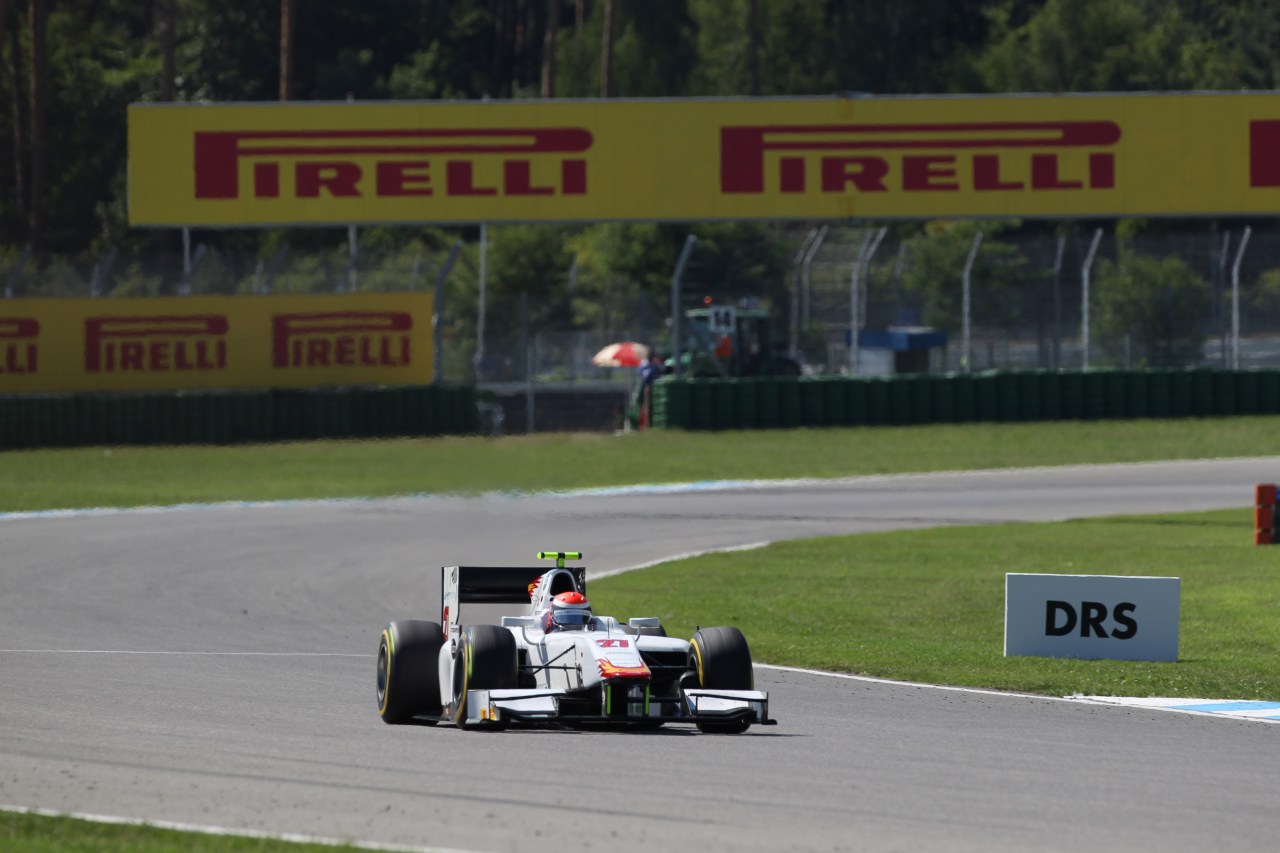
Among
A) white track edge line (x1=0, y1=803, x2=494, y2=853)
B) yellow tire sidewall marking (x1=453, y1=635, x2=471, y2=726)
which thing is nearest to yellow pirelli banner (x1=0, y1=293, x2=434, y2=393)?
yellow tire sidewall marking (x1=453, y1=635, x2=471, y2=726)

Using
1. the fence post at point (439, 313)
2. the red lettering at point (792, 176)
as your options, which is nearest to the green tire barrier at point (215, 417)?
the fence post at point (439, 313)

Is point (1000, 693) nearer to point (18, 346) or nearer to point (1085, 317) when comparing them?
point (1085, 317)

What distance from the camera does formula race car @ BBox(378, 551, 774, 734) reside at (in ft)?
32.7

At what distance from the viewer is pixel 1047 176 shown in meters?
41.2

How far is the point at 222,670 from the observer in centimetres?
1300

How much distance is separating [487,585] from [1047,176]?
105 ft

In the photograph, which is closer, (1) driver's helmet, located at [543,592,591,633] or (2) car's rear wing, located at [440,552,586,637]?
(1) driver's helmet, located at [543,592,591,633]

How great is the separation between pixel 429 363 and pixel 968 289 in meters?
11.0

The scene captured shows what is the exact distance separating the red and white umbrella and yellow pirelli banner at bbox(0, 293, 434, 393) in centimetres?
546

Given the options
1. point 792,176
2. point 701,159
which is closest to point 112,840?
point 701,159

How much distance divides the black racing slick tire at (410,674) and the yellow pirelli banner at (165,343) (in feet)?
Result: 91.0

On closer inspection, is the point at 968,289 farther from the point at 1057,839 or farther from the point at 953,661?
the point at 1057,839

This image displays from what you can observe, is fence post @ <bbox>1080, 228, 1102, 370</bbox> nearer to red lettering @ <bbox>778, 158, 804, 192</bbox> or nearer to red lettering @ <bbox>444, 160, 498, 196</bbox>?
red lettering @ <bbox>778, 158, 804, 192</bbox>

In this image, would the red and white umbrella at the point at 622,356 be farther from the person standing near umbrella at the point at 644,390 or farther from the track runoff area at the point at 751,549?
the track runoff area at the point at 751,549
